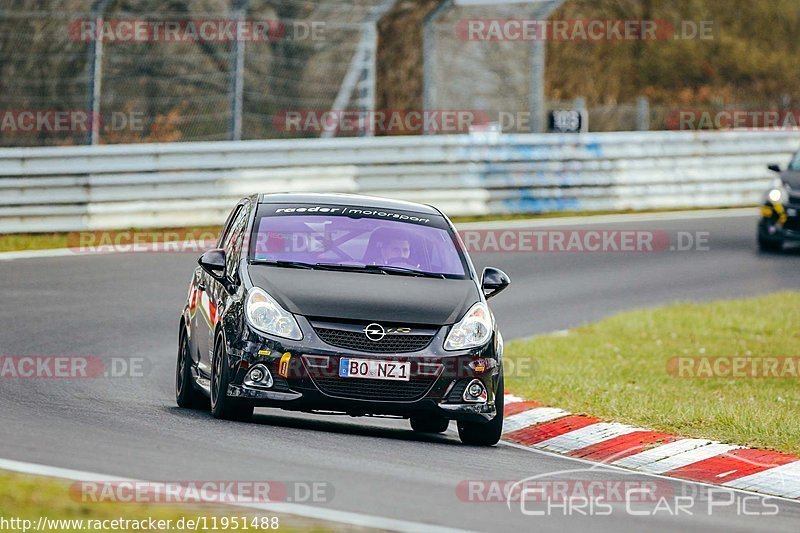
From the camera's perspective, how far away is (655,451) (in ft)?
32.7

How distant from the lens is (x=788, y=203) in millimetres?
20906

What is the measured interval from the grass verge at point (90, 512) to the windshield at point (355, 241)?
3.54 metres

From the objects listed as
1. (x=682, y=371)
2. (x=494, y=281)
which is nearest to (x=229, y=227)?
(x=494, y=281)

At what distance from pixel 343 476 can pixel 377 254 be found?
9.03 ft

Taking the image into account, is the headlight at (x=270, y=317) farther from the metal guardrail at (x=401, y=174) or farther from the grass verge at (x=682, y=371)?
the metal guardrail at (x=401, y=174)

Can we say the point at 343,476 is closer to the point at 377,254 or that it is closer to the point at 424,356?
the point at 424,356

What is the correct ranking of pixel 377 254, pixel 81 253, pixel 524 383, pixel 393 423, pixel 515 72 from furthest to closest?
pixel 515 72 → pixel 81 253 → pixel 524 383 → pixel 393 423 → pixel 377 254

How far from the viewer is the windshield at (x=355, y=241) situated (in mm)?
10094

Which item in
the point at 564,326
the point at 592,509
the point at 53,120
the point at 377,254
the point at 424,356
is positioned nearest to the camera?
the point at 592,509

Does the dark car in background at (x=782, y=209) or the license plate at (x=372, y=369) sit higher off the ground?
the dark car in background at (x=782, y=209)

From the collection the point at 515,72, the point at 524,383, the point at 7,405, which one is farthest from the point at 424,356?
the point at 515,72

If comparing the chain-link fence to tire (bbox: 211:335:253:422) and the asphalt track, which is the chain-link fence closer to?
the asphalt track

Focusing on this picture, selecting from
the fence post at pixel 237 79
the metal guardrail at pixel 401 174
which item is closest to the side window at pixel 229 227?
the metal guardrail at pixel 401 174

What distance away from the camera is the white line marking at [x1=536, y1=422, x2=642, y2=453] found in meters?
10.3
